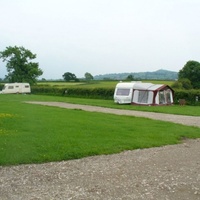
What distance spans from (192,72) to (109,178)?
6094 cm

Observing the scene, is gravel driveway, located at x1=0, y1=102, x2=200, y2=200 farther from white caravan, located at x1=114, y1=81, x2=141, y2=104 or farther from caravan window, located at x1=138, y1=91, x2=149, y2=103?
caravan window, located at x1=138, y1=91, x2=149, y2=103

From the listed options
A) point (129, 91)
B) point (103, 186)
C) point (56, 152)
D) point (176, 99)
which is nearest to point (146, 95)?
point (129, 91)

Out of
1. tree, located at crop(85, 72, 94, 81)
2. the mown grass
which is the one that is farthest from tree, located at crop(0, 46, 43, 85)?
the mown grass

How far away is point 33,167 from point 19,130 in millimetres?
4521

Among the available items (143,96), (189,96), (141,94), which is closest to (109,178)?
(143,96)

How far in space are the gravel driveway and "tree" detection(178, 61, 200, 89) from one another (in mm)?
57159

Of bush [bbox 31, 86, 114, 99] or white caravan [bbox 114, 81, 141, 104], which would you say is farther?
bush [bbox 31, 86, 114, 99]

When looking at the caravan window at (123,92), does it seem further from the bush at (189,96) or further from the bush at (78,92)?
the bush at (78,92)

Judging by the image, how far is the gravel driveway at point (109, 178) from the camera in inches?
223

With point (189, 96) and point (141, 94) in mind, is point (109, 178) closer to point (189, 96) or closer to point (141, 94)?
point (141, 94)

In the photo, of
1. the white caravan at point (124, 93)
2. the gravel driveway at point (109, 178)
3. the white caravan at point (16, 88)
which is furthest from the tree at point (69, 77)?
the gravel driveway at point (109, 178)

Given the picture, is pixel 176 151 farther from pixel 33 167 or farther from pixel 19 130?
pixel 19 130

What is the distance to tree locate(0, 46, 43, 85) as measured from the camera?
216ft

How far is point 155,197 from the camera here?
5.54m
